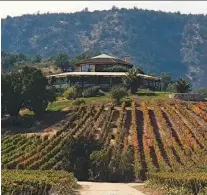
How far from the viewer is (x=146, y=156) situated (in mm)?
53594

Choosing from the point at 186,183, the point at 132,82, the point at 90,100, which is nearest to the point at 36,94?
the point at 90,100

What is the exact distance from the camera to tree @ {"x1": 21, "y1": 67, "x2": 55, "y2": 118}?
229ft

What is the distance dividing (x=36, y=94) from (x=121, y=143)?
16957mm

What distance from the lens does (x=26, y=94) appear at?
69562 millimetres

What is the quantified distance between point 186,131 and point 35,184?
2913 centimetres

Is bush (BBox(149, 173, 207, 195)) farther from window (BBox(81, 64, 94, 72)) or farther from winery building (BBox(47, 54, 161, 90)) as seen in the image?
window (BBox(81, 64, 94, 72))

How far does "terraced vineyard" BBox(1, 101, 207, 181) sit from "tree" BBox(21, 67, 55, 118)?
14.3 feet

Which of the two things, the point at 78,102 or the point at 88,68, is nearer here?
the point at 78,102

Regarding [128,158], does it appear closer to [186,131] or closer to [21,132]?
[186,131]

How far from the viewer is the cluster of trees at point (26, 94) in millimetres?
69438

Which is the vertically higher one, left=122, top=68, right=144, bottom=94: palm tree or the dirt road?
left=122, top=68, right=144, bottom=94: palm tree

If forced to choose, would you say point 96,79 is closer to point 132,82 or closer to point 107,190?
point 132,82

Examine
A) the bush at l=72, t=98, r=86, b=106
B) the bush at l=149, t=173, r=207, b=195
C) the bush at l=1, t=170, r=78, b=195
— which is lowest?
the bush at l=72, t=98, r=86, b=106

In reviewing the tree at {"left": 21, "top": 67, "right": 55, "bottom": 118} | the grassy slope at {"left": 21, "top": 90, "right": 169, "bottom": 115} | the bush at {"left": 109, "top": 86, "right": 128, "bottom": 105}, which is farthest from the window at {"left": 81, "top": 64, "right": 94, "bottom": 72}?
the bush at {"left": 109, "top": 86, "right": 128, "bottom": 105}
